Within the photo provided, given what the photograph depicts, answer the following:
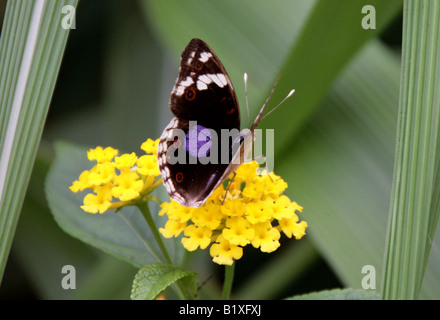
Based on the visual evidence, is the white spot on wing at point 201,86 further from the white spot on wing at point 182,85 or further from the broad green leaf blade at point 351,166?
the broad green leaf blade at point 351,166

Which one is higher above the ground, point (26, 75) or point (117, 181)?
point (26, 75)

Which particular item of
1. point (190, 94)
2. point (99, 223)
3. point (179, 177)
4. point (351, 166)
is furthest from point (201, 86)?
point (351, 166)

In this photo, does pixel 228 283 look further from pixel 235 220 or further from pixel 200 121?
pixel 200 121

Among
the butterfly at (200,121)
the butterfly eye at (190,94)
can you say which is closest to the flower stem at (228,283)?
the butterfly at (200,121)

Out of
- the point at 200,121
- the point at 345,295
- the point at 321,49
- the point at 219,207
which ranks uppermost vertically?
the point at 321,49

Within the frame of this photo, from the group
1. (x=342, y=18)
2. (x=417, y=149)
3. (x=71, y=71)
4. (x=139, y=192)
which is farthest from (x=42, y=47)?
(x=71, y=71)

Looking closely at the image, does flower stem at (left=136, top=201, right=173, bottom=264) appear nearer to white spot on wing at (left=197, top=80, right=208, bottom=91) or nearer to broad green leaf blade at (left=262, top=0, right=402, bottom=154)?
white spot on wing at (left=197, top=80, right=208, bottom=91)
